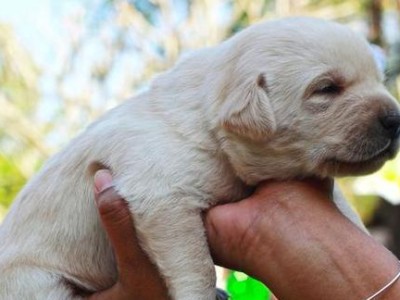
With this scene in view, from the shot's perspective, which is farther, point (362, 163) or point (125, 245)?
point (125, 245)

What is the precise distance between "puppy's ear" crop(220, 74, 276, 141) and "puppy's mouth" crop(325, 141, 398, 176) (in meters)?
0.23

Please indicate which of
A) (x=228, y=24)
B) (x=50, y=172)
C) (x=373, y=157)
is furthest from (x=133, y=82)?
(x=373, y=157)

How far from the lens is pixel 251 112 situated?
232 cm

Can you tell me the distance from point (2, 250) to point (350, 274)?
50.6 inches

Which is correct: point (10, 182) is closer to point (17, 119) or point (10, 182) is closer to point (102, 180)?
point (17, 119)

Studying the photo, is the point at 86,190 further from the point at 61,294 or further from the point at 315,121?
the point at 315,121

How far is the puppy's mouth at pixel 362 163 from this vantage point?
229 centimetres

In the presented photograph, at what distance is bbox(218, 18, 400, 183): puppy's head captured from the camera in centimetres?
227

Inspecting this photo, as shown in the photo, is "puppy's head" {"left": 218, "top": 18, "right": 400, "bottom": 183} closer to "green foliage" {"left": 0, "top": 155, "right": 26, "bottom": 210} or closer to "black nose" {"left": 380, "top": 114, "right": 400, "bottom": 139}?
"black nose" {"left": 380, "top": 114, "right": 400, "bottom": 139}

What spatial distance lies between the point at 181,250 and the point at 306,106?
24.2 inches

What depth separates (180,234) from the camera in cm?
241

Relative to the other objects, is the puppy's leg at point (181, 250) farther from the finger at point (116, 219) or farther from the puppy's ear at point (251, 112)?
the puppy's ear at point (251, 112)

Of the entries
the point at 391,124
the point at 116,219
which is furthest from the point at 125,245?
the point at 391,124

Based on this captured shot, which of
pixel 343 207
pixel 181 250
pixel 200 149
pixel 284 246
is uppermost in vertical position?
pixel 200 149
